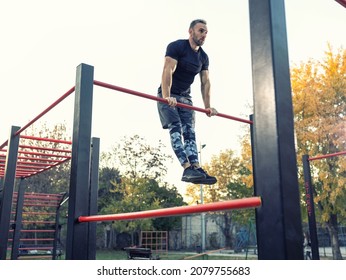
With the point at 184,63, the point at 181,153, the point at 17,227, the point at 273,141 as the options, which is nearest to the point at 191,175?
the point at 181,153

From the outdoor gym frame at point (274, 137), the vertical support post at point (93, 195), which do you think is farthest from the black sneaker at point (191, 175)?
the outdoor gym frame at point (274, 137)

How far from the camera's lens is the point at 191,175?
2.51m

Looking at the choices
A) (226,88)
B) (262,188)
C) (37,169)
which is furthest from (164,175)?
(262,188)

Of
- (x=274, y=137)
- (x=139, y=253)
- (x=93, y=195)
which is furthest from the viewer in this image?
(x=139, y=253)

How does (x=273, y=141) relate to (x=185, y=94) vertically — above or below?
below

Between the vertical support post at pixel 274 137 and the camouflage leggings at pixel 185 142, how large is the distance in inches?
63.9

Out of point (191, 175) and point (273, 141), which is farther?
point (191, 175)

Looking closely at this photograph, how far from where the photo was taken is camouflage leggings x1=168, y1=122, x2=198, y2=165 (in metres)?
2.66

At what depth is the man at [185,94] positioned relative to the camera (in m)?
2.57

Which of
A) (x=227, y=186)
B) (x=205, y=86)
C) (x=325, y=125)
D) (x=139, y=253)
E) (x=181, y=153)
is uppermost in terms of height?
(x=325, y=125)

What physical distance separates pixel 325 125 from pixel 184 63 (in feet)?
25.4

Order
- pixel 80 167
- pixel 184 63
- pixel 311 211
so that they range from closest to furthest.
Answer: pixel 80 167 < pixel 184 63 < pixel 311 211

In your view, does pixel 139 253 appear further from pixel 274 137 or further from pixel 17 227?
pixel 274 137

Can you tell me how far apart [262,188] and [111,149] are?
16629 mm
